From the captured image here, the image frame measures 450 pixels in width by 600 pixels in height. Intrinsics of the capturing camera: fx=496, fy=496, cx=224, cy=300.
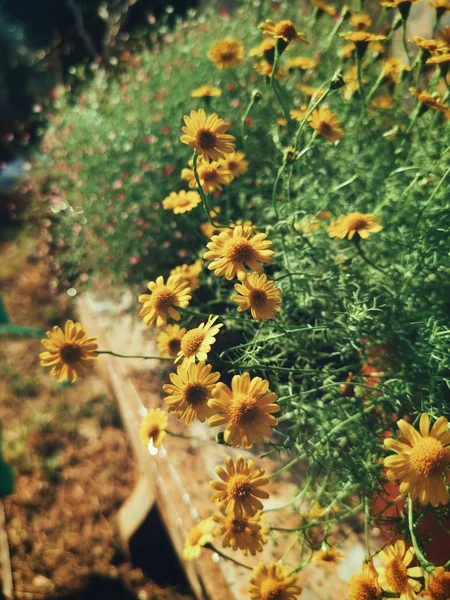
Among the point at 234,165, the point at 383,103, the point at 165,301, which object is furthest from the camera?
the point at 383,103

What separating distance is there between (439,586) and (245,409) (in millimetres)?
336

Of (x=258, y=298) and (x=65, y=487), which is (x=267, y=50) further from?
(x=65, y=487)

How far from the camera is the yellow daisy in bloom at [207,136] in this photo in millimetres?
853

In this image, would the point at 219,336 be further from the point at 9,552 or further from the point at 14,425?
the point at 14,425

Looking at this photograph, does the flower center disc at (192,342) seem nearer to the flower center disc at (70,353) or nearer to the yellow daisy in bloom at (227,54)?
the flower center disc at (70,353)

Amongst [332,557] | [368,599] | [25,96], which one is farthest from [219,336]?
[25,96]

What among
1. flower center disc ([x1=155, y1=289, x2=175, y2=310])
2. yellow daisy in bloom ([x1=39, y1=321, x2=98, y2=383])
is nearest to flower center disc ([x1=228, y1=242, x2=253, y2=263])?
flower center disc ([x1=155, y1=289, x2=175, y2=310])

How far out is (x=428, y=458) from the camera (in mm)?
635

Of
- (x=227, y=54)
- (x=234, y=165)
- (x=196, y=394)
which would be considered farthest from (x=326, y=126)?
(x=196, y=394)

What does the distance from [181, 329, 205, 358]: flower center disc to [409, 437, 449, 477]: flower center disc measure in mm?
341

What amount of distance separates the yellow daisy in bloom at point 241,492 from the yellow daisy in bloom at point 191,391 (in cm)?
9

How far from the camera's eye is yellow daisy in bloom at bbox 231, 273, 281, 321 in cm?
75

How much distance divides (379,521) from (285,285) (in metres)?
0.47

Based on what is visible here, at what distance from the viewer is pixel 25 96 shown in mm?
6199
